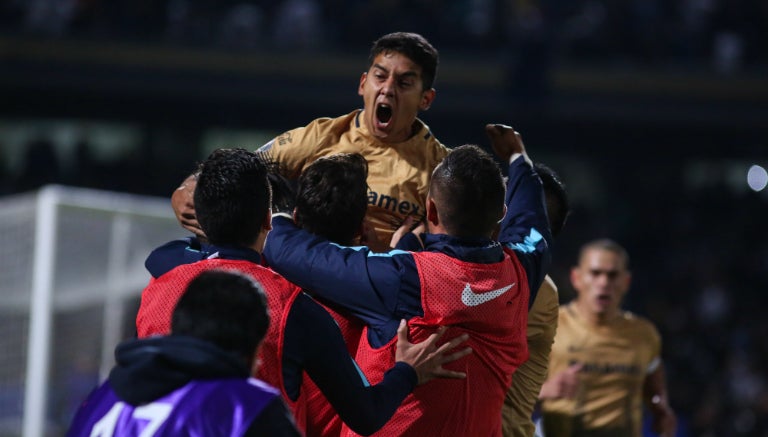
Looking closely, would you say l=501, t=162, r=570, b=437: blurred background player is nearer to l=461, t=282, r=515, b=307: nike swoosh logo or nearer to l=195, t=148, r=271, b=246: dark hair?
l=461, t=282, r=515, b=307: nike swoosh logo

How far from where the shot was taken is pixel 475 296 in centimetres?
321

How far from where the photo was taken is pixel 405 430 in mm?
3271

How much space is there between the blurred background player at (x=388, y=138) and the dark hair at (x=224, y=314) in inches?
53.5

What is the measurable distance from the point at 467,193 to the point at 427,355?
19.2 inches

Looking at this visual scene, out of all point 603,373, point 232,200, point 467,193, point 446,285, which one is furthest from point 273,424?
point 603,373

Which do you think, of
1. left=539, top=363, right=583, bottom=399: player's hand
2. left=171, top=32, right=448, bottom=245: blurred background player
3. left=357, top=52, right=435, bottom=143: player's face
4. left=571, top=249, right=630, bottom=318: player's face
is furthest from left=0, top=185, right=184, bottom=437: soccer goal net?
left=357, top=52, right=435, bottom=143: player's face

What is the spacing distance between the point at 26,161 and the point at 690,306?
9.59m

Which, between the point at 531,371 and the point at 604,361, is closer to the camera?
the point at 531,371

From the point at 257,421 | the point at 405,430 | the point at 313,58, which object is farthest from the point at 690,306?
the point at 257,421

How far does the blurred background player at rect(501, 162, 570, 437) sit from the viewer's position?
3994 millimetres

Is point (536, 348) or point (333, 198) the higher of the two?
point (333, 198)

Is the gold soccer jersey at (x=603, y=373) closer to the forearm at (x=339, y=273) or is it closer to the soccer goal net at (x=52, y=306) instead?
the soccer goal net at (x=52, y=306)

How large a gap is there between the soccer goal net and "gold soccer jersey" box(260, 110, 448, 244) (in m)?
3.34

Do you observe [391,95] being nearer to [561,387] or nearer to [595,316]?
[561,387]
